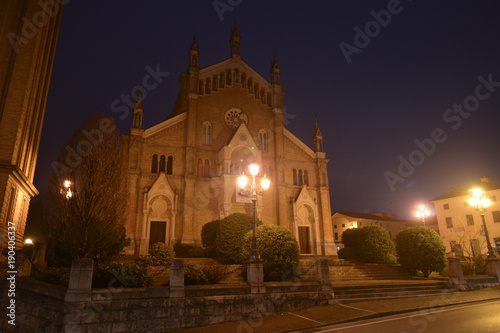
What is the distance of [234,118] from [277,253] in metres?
18.5

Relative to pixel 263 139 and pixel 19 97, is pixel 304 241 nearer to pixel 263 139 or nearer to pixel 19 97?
pixel 263 139

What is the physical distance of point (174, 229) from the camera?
25469 mm

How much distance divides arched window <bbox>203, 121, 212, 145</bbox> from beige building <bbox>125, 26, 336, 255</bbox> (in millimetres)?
96

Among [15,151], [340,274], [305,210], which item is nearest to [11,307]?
[15,151]

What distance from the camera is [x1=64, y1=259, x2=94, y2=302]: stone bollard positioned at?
9.27m

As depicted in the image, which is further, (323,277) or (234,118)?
(234,118)

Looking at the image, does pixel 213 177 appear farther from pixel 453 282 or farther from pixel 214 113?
pixel 453 282

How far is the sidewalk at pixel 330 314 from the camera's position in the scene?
9.91 metres

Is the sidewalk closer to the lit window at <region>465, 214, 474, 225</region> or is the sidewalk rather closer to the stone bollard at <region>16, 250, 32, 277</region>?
the stone bollard at <region>16, 250, 32, 277</region>

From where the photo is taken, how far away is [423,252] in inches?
815

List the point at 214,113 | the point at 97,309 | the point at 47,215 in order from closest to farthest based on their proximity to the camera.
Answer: the point at 97,309 → the point at 47,215 → the point at 214,113

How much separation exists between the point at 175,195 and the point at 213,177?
12.5 feet

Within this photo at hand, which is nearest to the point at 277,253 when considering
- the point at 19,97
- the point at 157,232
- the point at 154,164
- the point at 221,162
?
the point at 157,232

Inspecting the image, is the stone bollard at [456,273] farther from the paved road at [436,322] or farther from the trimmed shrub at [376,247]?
the trimmed shrub at [376,247]
